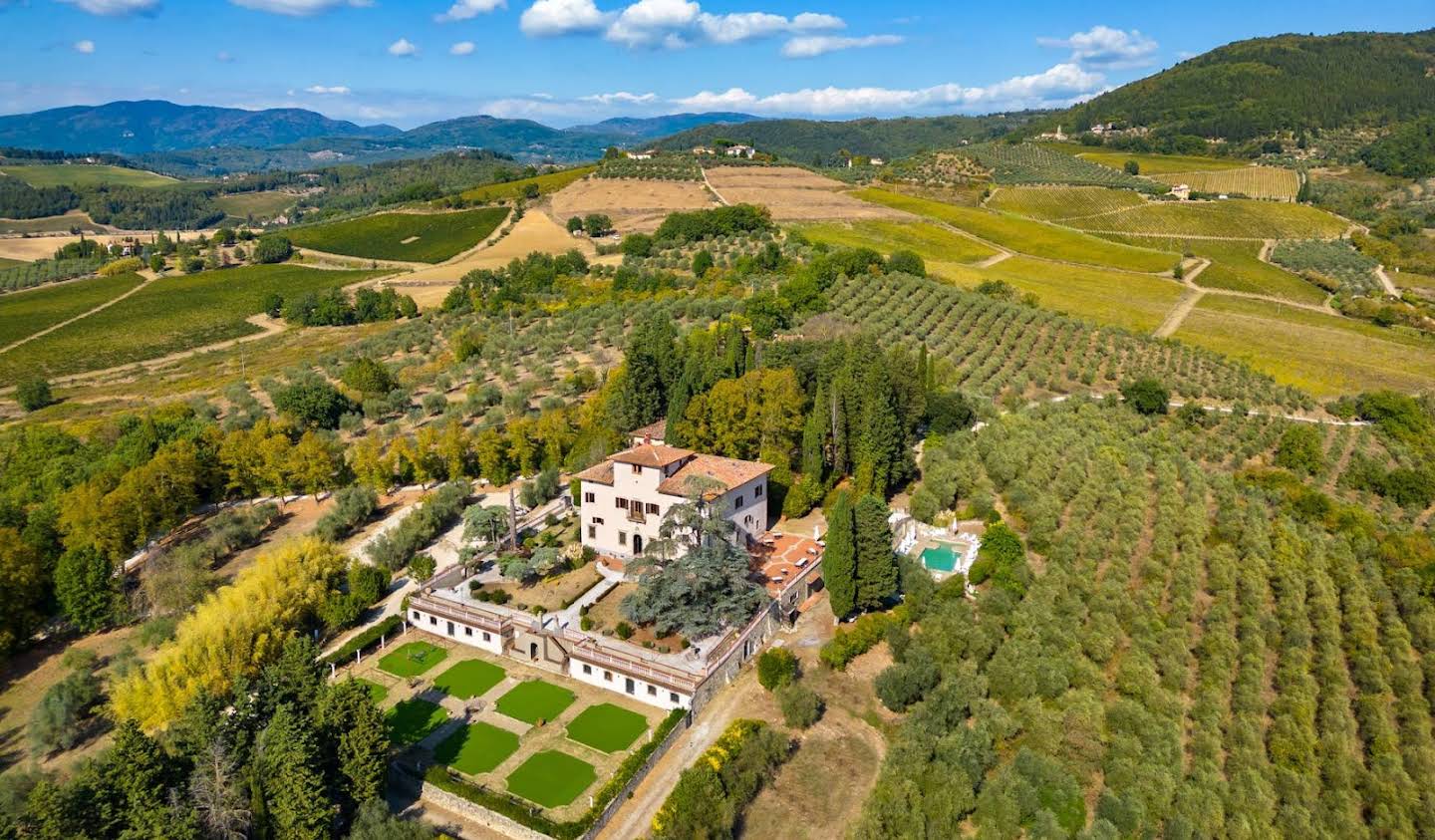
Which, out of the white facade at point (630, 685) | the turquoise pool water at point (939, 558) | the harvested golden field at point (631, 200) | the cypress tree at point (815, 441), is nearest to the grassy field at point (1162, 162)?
the harvested golden field at point (631, 200)

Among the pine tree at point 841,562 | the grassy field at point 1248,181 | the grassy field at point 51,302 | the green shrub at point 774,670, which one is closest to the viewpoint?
the green shrub at point 774,670

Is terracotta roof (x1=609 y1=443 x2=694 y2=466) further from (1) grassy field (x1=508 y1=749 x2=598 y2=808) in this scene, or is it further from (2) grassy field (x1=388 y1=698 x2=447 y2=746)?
(1) grassy field (x1=508 y1=749 x2=598 y2=808)

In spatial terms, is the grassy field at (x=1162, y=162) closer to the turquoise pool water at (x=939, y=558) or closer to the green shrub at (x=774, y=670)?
the turquoise pool water at (x=939, y=558)

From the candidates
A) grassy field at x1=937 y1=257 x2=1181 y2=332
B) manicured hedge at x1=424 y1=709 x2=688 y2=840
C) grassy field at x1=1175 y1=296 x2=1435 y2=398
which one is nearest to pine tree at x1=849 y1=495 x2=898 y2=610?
manicured hedge at x1=424 y1=709 x2=688 y2=840

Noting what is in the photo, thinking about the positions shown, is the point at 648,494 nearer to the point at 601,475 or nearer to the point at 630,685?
the point at 601,475

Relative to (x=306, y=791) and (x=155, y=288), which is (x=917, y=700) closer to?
(x=306, y=791)

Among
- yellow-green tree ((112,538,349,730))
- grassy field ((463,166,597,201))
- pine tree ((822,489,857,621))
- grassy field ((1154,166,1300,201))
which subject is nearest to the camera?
yellow-green tree ((112,538,349,730))
